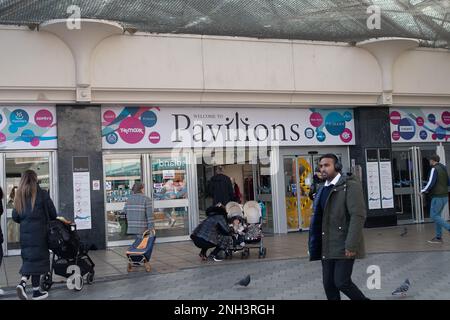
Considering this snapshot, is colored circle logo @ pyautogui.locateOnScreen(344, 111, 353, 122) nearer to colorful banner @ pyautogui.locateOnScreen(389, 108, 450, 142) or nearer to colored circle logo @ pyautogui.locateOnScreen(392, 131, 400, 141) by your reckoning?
colorful banner @ pyautogui.locateOnScreen(389, 108, 450, 142)

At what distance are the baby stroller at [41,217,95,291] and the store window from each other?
15.0 feet

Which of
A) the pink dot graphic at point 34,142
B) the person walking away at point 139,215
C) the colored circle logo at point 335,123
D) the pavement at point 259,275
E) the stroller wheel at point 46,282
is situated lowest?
the pavement at point 259,275

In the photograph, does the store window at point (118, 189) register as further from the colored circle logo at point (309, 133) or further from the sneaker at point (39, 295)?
the sneaker at point (39, 295)

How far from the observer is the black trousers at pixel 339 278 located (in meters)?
5.14

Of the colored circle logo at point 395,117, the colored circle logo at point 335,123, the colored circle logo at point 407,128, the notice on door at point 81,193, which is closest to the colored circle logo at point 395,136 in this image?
the colored circle logo at point 407,128

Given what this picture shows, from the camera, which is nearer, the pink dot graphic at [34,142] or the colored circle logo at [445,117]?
the pink dot graphic at [34,142]

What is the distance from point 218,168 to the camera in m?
12.8

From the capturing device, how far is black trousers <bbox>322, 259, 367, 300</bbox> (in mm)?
5137

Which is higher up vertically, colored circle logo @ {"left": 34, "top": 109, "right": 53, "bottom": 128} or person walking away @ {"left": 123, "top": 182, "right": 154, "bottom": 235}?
colored circle logo @ {"left": 34, "top": 109, "right": 53, "bottom": 128}

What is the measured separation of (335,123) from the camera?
1495 centimetres

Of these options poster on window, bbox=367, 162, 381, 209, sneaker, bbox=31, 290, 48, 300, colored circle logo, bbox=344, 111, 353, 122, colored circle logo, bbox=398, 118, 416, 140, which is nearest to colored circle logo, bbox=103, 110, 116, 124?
sneaker, bbox=31, 290, 48, 300

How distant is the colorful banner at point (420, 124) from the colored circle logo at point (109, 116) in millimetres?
7738

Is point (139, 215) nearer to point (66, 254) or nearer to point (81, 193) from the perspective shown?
point (66, 254)
